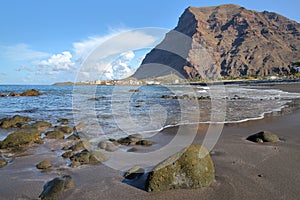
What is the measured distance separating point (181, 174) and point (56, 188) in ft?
7.09

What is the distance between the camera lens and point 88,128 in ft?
32.4

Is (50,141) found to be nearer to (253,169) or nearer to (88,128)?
(88,128)

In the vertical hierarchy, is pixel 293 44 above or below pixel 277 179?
above

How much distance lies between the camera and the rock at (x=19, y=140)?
7.09m

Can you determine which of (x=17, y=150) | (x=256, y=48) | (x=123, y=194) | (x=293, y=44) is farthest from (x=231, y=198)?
(x=293, y=44)

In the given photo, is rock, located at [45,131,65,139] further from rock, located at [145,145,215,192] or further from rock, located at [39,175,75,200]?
rock, located at [145,145,215,192]

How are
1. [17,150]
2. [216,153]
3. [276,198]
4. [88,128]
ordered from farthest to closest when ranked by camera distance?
[88,128], [17,150], [216,153], [276,198]

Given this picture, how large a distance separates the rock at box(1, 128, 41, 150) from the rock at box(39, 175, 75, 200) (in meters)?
3.58

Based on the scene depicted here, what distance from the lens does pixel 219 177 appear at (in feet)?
14.6

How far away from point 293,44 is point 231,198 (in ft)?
767

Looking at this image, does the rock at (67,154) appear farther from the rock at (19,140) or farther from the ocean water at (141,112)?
the ocean water at (141,112)

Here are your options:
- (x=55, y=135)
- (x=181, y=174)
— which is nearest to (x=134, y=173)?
(x=181, y=174)

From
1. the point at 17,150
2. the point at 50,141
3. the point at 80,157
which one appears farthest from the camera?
the point at 50,141

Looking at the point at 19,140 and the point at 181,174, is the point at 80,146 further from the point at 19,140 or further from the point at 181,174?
the point at 181,174
